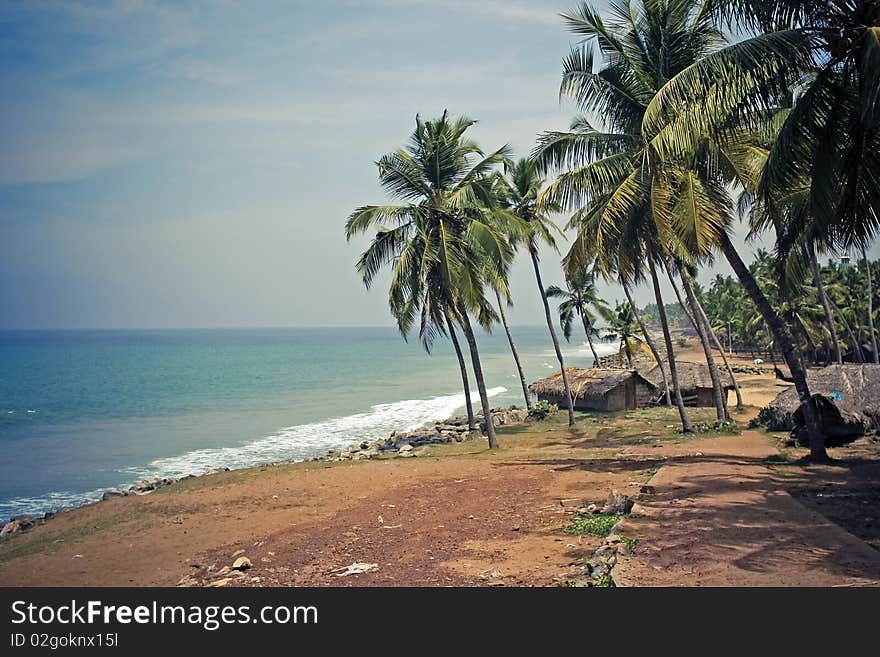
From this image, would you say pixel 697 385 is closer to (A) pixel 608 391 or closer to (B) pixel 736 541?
(A) pixel 608 391

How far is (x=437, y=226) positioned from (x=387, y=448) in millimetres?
10780

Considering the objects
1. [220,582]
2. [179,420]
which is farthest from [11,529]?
[179,420]

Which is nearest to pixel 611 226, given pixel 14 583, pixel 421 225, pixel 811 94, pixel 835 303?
pixel 811 94

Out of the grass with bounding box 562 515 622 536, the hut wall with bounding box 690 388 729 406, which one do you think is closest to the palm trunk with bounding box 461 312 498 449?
the grass with bounding box 562 515 622 536

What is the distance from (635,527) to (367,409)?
112ft

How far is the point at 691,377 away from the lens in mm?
29562

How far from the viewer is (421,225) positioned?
56.2 feet

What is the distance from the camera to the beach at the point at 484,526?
629cm

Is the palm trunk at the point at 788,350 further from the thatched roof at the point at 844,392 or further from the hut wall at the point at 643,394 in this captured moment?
the hut wall at the point at 643,394

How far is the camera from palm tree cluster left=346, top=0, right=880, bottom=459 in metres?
7.90

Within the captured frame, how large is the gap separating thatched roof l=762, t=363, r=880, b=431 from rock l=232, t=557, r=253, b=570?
13.2m

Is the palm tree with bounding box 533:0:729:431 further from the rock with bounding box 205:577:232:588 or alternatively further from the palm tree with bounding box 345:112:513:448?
the rock with bounding box 205:577:232:588

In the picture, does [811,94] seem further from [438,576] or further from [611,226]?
[438,576]
